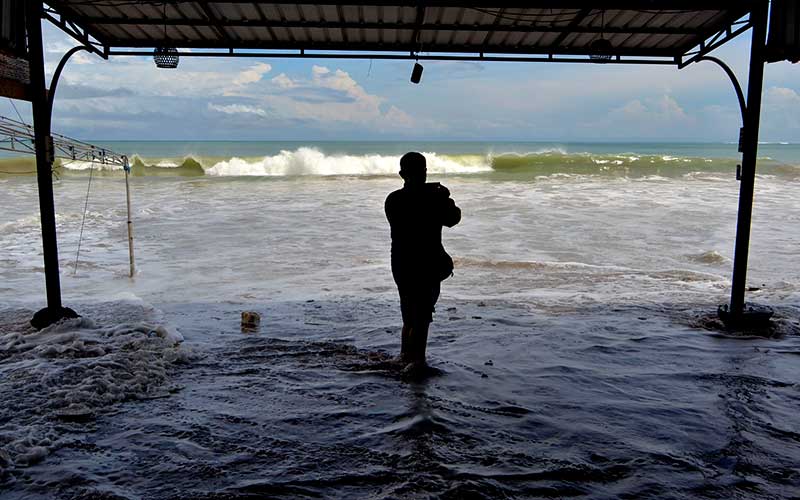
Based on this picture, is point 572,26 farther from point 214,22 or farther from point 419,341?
point 419,341

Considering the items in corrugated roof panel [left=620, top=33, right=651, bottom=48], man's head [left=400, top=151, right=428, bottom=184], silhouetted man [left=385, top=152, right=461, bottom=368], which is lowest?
silhouetted man [left=385, top=152, right=461, bottom=368]

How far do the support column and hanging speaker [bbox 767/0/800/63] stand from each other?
739cm

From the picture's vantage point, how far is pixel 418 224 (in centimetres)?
519

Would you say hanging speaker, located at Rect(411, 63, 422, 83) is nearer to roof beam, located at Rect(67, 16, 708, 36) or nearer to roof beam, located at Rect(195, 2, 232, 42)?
roof beam, located at Rect(67, 16, 708, 36)

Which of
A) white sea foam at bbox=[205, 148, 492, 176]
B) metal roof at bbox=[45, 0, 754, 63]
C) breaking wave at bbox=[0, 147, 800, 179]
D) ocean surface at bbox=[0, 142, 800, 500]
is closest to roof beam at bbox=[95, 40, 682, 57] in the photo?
metal roof at bbox=[45, 0, 754, 63]

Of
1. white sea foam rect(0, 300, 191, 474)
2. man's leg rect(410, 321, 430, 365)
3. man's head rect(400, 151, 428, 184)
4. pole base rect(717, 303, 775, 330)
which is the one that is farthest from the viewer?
pole base rect(717, 303, 775, 330)

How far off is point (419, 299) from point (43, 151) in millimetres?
4177

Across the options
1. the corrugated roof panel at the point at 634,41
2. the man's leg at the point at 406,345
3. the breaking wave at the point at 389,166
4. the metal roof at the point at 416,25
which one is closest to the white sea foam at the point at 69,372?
the man's leg at the point at 406,345

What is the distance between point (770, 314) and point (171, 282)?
28.1ft

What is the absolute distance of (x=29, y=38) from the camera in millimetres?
6328

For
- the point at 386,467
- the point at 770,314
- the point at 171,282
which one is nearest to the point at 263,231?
the point at 171,282

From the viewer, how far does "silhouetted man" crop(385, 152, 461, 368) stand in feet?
16.8

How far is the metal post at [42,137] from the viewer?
635 centimetres

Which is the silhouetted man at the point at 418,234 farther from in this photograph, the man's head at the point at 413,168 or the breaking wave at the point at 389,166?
the breaking wave at the point at 389,166
